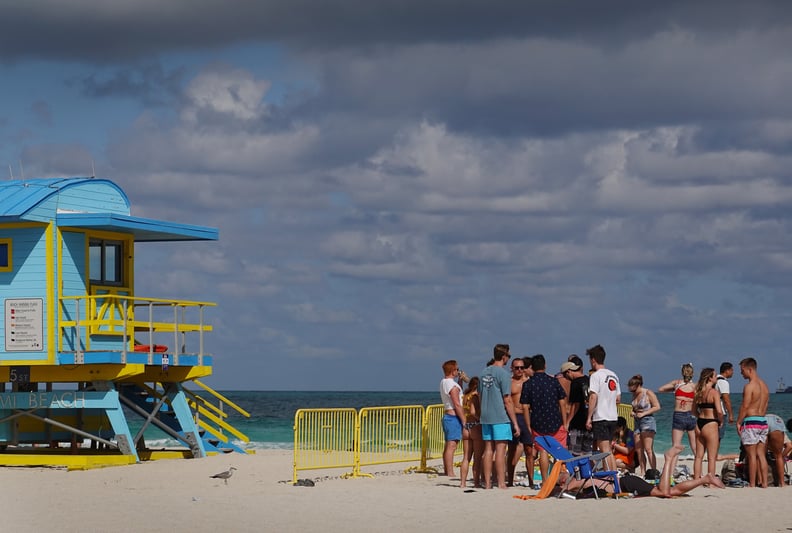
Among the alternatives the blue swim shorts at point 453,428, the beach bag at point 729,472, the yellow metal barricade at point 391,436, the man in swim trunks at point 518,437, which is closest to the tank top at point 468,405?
the blue swim shorts at point 453,428

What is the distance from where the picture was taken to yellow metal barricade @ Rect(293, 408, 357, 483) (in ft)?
60.8

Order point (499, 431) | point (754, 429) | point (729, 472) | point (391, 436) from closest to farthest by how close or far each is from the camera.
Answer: point (499, 431), point (754, 429), point (729, 472), point (391, 436)

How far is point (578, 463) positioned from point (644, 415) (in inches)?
127

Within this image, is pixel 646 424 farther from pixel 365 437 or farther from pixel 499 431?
pixel 365 437

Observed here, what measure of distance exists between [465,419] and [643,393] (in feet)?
8.76

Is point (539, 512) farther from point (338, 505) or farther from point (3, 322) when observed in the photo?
point (3, 322)

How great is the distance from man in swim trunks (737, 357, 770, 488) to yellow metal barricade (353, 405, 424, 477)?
17.9 feet

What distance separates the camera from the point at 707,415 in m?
16.6

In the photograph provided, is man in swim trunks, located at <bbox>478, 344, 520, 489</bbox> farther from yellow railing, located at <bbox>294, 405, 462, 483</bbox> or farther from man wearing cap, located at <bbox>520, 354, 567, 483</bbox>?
yellow railing, located at <bbox>294, 405, 462, 483</bbox>

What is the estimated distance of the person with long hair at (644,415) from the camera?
59.1 ft

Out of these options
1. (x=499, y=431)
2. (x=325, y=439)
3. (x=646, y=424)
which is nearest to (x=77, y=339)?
(x=325, y=439)

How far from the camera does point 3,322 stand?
2189 cm

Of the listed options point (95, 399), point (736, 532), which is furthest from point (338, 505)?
point (95, 399)

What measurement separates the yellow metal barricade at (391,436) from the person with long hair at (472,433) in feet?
6.48
